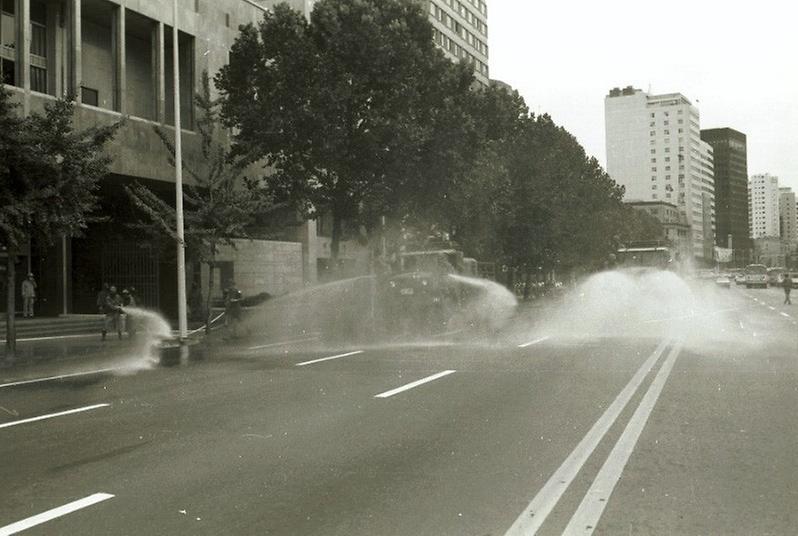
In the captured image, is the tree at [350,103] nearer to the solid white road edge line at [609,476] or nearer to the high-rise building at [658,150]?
the solid white road edge line at [609,476]

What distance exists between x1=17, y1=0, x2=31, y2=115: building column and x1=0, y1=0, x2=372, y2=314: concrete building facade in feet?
0.10

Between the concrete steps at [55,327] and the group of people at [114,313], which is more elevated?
the group of people at [114,313]

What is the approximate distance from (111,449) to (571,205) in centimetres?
4699

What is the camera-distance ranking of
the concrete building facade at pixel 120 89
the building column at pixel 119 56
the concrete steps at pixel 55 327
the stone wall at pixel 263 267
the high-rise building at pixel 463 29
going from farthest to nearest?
the high-rise building at pixel 463 29, the stone wall at pixel 263 267, the building column at pixel 119 56, the concrete building facade at pixel 120 89, the concrete steps at pixel 55 327

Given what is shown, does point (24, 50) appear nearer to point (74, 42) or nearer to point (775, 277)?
point (74, 42)

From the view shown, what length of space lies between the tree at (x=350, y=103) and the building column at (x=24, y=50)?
667 centimetres

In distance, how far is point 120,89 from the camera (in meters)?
26.8

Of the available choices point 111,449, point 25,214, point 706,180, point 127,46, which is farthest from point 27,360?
point 706,180

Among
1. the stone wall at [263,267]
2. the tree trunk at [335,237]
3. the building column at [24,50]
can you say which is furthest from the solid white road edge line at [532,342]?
the stone wall at [263,267]

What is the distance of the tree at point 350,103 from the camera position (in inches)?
1048

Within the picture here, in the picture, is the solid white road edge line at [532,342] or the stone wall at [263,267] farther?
the stone wall at [263,267]

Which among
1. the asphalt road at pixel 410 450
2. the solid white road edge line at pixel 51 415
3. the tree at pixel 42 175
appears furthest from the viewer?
the tree at pixel 42 175

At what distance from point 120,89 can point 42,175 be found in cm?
1121

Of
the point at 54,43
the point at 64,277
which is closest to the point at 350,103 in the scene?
the point at 54,43
